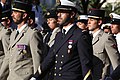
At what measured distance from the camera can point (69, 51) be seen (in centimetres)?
729

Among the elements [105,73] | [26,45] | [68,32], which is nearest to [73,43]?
[68,32]

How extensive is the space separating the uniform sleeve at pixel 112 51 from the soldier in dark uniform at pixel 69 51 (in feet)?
5.39

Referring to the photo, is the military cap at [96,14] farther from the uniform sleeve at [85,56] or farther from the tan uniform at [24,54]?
the uniform sleeve at [85,56]

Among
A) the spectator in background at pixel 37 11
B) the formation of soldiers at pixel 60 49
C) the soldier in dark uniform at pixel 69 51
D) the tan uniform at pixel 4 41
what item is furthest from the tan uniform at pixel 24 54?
the spectator in background at pixel 37 11

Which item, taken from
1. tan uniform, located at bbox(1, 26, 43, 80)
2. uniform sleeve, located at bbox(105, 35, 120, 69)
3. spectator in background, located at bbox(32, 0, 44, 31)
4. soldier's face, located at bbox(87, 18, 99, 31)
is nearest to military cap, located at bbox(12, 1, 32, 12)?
tan uniform, located at bbox(1, 26, 43, 80)

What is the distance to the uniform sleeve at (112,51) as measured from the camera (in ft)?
29.2

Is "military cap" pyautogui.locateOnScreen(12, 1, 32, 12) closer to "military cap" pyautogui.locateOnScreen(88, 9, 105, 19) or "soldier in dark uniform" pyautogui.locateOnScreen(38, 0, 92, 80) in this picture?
"soldier in dark uniform" pyautogui.locateOnScreen(38, 0, 92, 80)

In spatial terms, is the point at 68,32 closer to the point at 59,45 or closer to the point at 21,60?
the point at 59,45

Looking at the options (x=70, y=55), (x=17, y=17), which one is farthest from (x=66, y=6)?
(x=17, y=17)

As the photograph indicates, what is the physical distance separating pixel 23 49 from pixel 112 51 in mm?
1694

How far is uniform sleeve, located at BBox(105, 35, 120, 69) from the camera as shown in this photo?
8905 mm

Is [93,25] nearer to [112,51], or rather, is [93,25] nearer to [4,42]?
[112,51]

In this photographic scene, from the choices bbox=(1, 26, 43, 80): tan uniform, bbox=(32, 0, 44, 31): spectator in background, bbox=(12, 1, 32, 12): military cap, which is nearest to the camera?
bbox=(1, 26, 43, 80): tan uniform

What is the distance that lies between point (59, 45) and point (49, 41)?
3.34 meters
